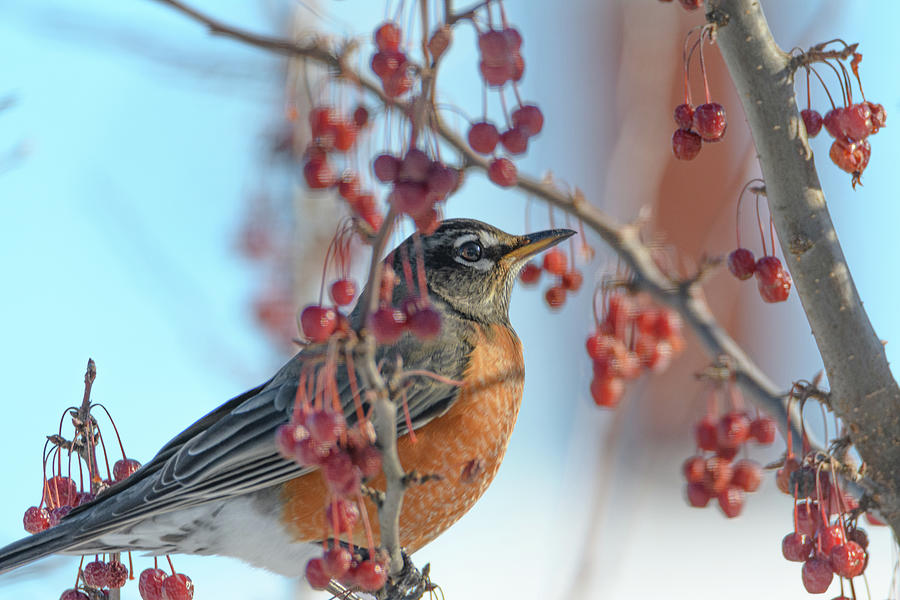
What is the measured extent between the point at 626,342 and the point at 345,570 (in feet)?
4.10

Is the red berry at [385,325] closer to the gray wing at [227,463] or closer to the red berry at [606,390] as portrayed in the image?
the gray wing at [227,463]

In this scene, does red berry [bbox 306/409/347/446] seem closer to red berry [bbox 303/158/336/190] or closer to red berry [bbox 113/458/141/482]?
red berry [bbox 303/158/336/190]

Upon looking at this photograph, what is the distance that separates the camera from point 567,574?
3.77 meters

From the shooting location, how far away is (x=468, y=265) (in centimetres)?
376

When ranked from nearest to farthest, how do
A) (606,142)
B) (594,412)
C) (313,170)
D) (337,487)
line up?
(337,487) < (313,170) < (594,412) < (606,142)

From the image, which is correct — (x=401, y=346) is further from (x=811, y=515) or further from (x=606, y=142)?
(x=606, y=142)

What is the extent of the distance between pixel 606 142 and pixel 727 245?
169cm

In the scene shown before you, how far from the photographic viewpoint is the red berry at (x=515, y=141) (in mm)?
1984

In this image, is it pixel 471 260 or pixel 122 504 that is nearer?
pixel 122 504

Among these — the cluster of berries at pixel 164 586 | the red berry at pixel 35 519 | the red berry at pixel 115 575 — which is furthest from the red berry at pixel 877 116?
the red berry at pixel 35 519

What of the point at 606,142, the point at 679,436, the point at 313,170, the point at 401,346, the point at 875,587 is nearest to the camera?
the point at 313,170

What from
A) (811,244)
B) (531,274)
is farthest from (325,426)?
(531,274)

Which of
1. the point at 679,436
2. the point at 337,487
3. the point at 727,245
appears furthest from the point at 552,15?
the point at 337,487

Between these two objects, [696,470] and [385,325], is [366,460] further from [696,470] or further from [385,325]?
[696,470]
